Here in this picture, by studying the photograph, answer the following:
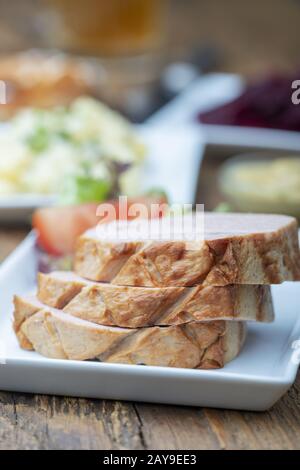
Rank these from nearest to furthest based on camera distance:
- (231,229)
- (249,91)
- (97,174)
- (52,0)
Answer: (231,229) < (97,174) < (249,91) < (52,0)

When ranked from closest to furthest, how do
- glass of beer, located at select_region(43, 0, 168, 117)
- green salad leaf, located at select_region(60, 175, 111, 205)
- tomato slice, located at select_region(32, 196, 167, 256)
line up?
tomato slice, located at select_region(32, 196, 167, 256)
green salad leaf, located at select_region(60, 175, 111, 205)
glass of beer, located at select_region(43, 0, 168, 117)

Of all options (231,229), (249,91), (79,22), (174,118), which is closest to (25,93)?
(174,118)

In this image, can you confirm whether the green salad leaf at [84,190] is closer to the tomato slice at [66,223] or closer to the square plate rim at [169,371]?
the tomato slice at [66,223]

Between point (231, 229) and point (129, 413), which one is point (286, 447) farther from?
point (231, 229)

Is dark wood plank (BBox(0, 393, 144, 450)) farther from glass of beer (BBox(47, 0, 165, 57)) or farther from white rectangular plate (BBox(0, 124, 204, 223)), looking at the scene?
glass of beer (BBox(47, 0, 165, 57))

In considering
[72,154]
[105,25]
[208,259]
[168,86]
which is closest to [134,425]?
[208,259]

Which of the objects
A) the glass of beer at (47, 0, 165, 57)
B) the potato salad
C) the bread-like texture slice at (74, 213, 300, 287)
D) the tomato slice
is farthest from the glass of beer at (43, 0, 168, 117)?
the bread-like texture slice at (74, 213, 300, 287)
